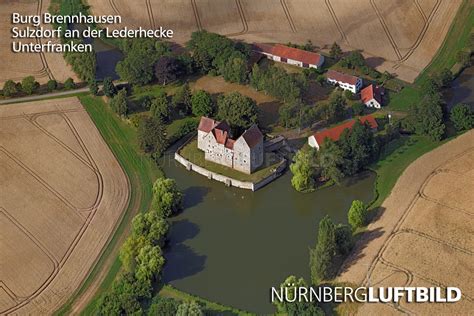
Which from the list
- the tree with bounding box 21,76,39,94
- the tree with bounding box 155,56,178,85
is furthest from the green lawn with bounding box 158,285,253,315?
the tree with bounding box 21,76,39,94

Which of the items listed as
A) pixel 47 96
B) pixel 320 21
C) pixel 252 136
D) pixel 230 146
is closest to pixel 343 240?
pixel 252 136

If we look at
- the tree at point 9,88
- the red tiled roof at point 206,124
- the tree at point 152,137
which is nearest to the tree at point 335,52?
the red tiled roof at point 206,124

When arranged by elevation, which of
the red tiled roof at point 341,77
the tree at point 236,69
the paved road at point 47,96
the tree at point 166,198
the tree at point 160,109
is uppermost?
the tree at point 236,69

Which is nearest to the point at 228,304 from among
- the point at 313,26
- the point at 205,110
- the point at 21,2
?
the point at 205,110

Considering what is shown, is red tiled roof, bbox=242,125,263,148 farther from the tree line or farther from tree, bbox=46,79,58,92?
tree, bbox=46,79,58,92

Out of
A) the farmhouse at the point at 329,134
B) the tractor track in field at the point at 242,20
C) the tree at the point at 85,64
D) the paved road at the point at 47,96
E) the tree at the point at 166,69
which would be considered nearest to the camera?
the farmhouse at the point at 329,134

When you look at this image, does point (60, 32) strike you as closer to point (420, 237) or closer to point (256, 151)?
point (256, 151)

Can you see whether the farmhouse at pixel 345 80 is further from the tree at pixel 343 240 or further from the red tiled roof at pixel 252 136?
the tree at pixel 343 240

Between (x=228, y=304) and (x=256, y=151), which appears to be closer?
(x=228, y=304)
